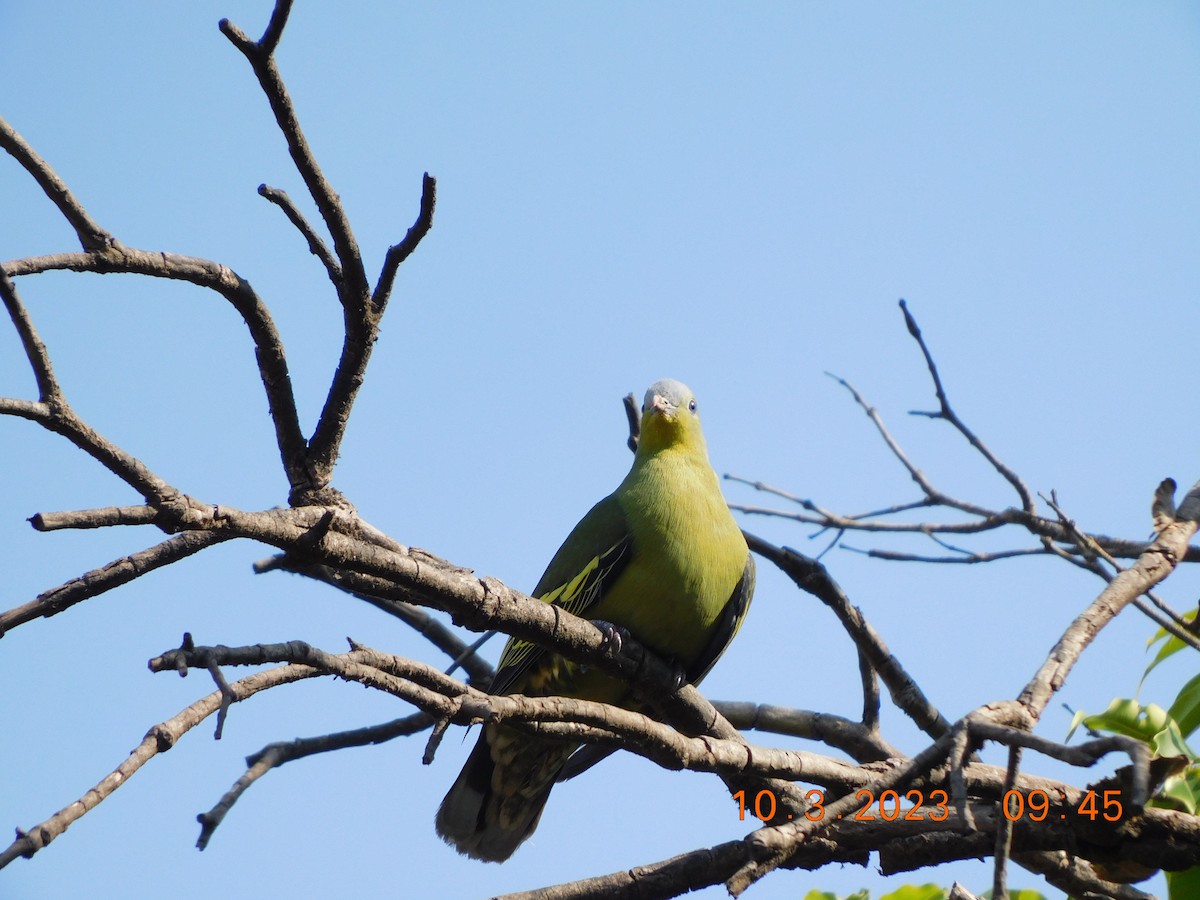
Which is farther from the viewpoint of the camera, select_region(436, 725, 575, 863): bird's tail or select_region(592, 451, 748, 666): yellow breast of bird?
select_region(436, 725, 575, 863): bird's tail

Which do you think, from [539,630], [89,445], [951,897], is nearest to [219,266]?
[89,445]

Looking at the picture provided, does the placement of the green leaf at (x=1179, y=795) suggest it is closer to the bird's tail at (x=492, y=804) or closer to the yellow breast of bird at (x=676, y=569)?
the yellow breast of bird at (x=676, y=569)

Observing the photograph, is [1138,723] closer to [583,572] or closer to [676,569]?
[676,569]

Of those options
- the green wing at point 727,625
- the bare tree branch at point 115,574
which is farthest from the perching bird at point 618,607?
the bare tree branch at point 115,574

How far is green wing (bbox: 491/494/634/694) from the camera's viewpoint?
5113 mm

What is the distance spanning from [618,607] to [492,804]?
132 cm

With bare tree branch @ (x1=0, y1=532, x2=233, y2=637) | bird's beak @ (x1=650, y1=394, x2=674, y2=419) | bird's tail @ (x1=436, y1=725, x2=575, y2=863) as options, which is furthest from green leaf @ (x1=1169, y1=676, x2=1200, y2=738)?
bare tree branch @ (x1=0, y1=532, x2=233, y2=637)

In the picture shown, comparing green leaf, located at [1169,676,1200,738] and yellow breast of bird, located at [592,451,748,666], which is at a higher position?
yellow breast of bird, located at [592,451,748,666]

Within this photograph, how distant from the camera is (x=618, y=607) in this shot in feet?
17.2

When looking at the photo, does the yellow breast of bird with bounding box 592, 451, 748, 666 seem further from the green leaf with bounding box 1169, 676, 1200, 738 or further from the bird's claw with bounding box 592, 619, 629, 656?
the green leaf with bounding box 1169, 676, 1200, 738

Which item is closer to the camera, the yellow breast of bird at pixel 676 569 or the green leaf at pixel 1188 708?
the green leaf at pixel 1188 708

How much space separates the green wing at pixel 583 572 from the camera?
201 inches
